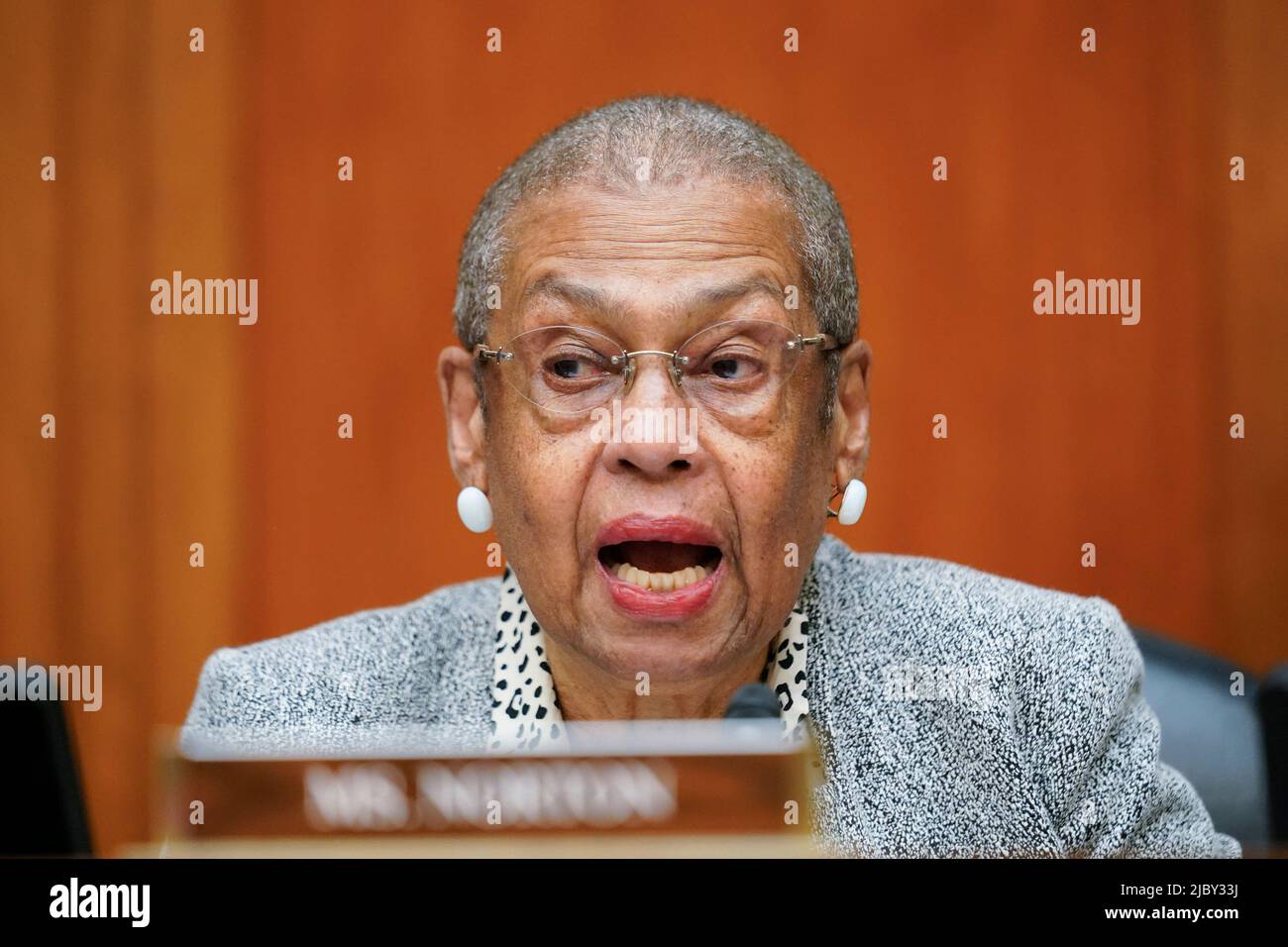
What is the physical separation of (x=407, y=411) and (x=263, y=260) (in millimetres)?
291

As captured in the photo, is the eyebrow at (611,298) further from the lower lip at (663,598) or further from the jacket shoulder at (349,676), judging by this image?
the jacket shoulder at (349,676)

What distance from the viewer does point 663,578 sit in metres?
1.25

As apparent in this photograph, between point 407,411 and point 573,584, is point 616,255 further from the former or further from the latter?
point 407,411

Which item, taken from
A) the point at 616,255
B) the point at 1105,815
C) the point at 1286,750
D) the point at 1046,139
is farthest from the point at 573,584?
the point at 1046,139

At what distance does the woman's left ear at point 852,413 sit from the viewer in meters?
1.39

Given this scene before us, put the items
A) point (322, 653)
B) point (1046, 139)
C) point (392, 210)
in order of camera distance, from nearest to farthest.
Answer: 1. point (322, 653)
2. point (1046, 139)
3. point (392, 210)

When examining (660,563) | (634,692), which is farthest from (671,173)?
(634,692)

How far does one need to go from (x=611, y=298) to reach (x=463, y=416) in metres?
0.28

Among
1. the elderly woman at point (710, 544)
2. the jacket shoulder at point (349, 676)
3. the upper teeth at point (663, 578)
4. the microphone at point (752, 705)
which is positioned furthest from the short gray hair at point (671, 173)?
the microphone at point (752, 705)

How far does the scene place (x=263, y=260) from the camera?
185 cm

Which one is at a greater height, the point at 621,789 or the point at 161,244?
the point at 161,244

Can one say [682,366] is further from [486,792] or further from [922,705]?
[486,792]

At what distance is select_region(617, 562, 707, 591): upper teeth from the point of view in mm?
1248

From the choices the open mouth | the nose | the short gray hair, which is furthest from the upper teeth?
the short gray hair
